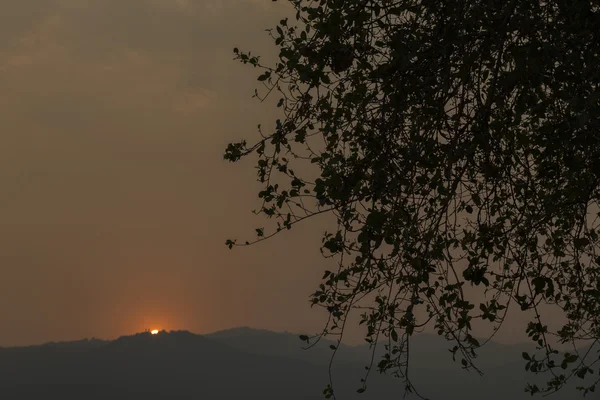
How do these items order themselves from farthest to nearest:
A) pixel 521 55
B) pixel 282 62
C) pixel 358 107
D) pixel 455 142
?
1. pixel 282 62
2. pixel 358 107
3. pixel 455 142
4. pixel 521 55

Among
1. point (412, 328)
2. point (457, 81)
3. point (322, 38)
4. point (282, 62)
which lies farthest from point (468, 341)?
point (282, 62)

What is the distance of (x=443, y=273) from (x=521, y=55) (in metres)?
2.21

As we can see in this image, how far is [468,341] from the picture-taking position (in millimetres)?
6918

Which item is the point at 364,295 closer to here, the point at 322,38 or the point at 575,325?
the point at 322,38

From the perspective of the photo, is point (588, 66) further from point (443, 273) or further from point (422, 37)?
point (443, 273)

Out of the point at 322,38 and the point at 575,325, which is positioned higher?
the point at 322,38

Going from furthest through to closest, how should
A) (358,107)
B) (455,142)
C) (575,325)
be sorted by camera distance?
(575,325)
(358,107)
(455,142)

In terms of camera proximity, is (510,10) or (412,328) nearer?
Result: (510,10)

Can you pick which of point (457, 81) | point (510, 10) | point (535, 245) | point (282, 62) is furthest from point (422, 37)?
point (535, 245)

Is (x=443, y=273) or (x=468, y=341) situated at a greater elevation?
(x=443, y=273)

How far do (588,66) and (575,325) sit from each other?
16.4 feet

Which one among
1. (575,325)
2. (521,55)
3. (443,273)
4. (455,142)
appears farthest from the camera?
(575,325)

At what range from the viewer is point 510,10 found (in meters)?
6.30

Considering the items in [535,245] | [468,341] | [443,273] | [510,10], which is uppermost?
[510,10]
